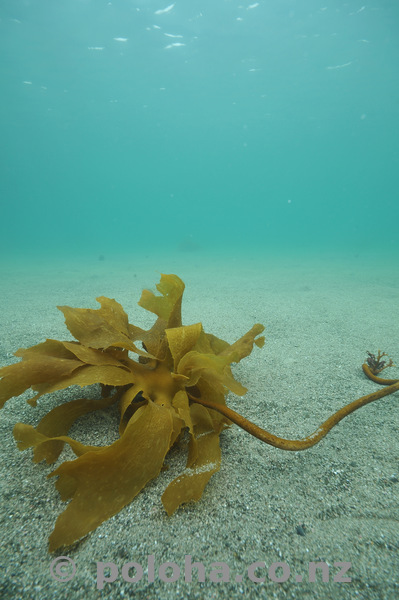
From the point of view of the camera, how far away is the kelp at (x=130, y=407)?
93cm

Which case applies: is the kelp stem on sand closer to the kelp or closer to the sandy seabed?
the kelp

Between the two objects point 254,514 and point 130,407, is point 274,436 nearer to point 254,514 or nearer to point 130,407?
point 254,514

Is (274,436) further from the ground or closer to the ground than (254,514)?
further from the ground

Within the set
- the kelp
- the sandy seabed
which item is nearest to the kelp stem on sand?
the kelp

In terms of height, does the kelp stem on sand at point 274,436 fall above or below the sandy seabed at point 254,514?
above

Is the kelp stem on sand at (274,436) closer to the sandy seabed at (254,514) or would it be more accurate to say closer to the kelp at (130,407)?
the kelp at (130,407)

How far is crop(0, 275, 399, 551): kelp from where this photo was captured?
3.04ft

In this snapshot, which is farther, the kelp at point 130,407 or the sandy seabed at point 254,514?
the kelp at point 130,407

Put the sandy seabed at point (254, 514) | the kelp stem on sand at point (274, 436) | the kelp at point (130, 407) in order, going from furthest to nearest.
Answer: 1. the kelp stem on sand at point (274, 436)
2. the kelp at point (130, 407)
3. the sandy seabed at point (254, 514)

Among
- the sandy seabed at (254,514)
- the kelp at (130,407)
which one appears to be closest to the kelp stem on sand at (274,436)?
the kelp at (130,407)

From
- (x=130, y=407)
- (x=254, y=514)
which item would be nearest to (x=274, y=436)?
(x=254, y=514)

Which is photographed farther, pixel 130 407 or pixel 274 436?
pixel 130 407

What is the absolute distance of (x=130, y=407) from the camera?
130 cm

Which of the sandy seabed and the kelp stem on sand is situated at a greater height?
the kelp stem on sand
